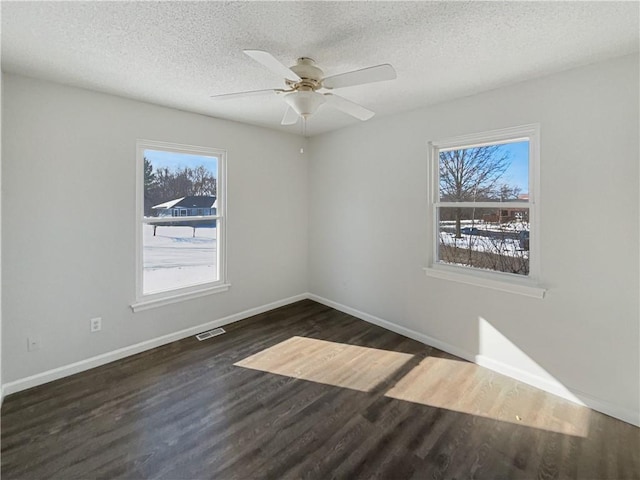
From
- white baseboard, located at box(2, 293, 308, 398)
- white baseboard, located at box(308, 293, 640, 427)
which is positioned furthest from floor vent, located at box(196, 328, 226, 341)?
white baseboard, located at box(308, 293, 640, 427)

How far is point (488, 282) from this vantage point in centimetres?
269

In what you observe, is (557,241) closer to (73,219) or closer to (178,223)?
(178,223)

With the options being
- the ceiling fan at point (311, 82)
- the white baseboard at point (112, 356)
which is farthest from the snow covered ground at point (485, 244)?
the white baseboard at point (112, 356)

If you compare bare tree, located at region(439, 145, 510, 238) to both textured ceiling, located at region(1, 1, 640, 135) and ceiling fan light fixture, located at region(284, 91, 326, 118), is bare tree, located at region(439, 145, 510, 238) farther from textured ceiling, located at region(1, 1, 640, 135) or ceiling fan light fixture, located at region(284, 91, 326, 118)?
ceiling fan light fixture, located at region(284, 91, 326, 118)

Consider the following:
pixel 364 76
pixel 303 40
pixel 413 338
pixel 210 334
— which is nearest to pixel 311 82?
pixel 303 40

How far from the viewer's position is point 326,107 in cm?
310

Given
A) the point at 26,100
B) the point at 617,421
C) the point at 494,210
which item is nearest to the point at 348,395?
the point at 617,421

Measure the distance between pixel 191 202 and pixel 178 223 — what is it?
11.1 inches

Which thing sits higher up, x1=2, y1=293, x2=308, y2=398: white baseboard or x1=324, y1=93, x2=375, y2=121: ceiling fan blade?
x1=324, y1=93, x2=375, y2=121: ceiling fan blade

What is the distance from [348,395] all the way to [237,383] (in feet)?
3.05

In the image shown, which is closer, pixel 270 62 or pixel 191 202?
pixel 270 62

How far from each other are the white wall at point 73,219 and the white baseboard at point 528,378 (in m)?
2.31

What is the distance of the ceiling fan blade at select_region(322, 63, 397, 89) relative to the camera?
62.6 inches

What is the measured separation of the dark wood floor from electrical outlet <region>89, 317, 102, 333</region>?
0.36m
